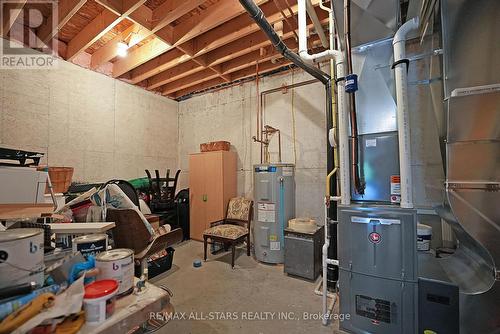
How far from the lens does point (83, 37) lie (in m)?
2.88

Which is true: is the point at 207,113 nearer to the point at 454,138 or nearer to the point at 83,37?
the point at 83,37

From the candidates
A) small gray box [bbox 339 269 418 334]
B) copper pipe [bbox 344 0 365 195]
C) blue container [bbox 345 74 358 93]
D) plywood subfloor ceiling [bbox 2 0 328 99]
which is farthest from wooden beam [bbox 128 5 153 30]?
small gray box [bbox 339 269 418 334]

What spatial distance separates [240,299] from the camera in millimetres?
2250

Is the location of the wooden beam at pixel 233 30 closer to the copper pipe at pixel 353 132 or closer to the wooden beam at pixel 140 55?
the wooden beam at pixel 140 55

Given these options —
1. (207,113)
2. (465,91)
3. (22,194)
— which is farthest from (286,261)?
(207,113)

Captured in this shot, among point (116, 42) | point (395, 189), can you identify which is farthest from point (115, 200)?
point (395, 189)

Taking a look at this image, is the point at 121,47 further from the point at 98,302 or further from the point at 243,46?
the point at 98,302

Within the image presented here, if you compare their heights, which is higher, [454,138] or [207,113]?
[207,113]

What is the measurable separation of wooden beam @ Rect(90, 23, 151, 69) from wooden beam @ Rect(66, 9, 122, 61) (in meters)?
0.30

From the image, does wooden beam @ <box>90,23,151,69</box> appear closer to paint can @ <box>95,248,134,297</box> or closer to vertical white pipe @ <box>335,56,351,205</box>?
vertical white pipe @ <box>335,56,351,205</box>

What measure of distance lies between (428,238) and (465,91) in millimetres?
1238

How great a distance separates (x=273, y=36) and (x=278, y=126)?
1.89 meters

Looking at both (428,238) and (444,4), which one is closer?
(444,4)

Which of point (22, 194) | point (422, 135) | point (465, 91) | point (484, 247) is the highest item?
point (465, 91)
